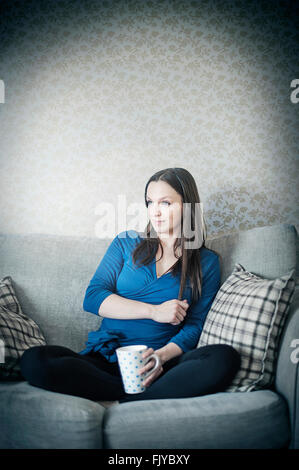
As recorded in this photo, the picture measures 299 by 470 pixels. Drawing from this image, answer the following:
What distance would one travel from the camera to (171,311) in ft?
4.10

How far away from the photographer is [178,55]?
184cm

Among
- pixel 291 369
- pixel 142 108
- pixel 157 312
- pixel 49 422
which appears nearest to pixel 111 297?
pixel 157 312

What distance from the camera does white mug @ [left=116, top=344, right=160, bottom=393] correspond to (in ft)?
3.37

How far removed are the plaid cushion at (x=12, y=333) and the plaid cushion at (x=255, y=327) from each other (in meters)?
0.68

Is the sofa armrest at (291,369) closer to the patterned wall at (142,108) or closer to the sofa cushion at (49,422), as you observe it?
the sofa cushion at (49,422)

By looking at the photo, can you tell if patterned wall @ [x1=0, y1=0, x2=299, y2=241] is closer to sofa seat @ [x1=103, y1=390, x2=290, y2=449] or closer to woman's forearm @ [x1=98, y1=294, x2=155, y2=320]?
woman's forearm @ [x1=98, y1=294, x2=155, y2=320]

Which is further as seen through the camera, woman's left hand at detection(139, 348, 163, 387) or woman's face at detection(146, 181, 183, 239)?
woman's face at detection(146, 181, 183, 239)

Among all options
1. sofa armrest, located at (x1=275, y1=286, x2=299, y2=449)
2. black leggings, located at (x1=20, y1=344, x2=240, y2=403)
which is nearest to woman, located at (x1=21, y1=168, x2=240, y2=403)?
black leggings, located at (x1=20, y1=344, x2=240, y2=403)

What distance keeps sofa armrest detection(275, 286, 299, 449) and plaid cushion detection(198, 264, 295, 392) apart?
0.02 metres

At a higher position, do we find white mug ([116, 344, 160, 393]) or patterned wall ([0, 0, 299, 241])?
patterned wall ([0, 0, 299, 241])

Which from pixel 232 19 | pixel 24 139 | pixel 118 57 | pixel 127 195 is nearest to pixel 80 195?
pixel 127 195

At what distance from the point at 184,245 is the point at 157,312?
33cm

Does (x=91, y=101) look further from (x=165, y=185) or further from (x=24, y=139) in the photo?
(x=165, y=185)

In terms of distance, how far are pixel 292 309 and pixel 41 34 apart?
1868mm
